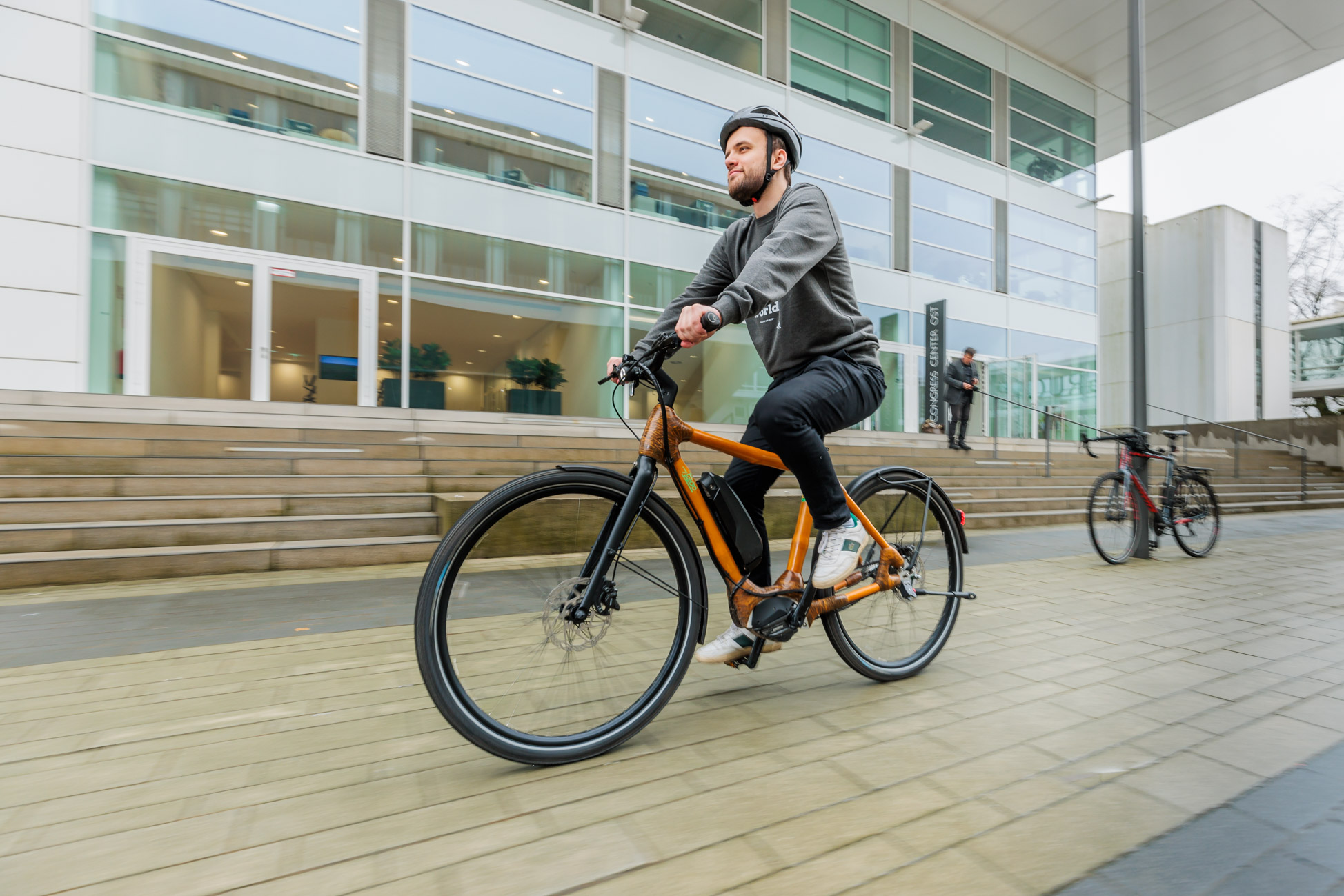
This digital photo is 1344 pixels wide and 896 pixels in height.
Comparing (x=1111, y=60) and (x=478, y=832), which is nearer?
(x=478, y=832)

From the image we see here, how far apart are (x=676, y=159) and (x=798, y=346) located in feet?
45.0

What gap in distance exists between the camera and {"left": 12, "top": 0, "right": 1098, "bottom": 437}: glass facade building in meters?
10.1

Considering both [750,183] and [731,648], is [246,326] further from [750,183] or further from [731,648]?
[731,648]

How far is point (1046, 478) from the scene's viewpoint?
36.5 feet

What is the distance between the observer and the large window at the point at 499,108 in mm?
12023

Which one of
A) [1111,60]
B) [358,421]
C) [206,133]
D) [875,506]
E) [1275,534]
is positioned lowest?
[1275,534]

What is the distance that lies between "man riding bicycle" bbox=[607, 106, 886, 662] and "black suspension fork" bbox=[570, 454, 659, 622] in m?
0.36

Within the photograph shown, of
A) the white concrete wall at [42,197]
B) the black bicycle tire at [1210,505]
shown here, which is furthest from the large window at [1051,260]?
the white concrete wall at [42,197]

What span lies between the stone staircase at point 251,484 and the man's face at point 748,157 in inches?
40.5

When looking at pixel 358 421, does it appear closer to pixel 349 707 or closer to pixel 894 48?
pixel 349 707

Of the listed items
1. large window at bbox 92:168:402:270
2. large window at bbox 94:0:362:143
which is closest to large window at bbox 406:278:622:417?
large window at bbox 92:168:402:270

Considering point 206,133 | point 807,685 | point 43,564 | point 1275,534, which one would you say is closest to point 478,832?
point 807,685

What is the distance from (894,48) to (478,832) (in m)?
21.6

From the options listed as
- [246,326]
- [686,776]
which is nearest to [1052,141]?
[246,326]
